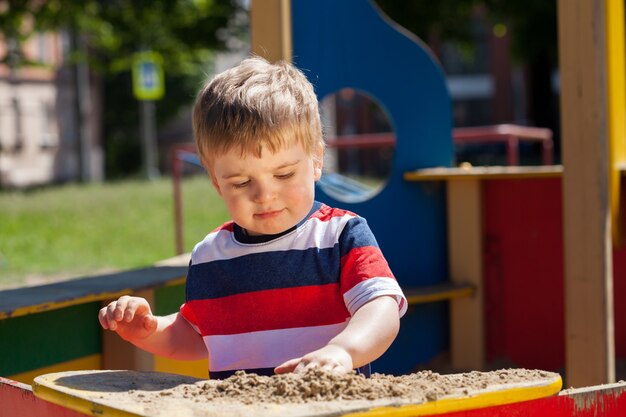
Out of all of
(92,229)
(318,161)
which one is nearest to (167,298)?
(318,161)

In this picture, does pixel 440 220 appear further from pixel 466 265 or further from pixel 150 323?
pixel 150 323

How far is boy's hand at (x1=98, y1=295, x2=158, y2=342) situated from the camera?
186 cm

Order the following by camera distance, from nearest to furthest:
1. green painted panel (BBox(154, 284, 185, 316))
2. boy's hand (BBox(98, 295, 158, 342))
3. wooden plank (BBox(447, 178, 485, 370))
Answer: boy's hand (BBox(98, 295, 158, 342))
green painted panel (BBox(154, 284, 185, 316))
wooden plank (BBox(447, 178, 485, 370))

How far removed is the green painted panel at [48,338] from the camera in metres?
2.68

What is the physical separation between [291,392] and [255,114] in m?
0.54

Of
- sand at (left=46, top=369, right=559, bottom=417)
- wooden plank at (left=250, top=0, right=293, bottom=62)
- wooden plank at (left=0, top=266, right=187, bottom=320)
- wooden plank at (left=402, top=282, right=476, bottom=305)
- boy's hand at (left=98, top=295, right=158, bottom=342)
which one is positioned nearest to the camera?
sand at (left=46, top=369, right=559, bottom=417)

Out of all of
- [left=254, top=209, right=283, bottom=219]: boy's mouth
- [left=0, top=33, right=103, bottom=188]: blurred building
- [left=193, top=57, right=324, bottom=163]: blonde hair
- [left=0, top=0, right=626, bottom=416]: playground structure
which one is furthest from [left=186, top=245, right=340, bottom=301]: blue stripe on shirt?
[left=0, top=33, right=103, bottom=188]: blurred building

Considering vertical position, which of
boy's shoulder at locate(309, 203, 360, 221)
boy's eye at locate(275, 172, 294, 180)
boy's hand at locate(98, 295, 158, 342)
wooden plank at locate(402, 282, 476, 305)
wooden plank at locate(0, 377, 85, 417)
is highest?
boy's eye at locate(275, 172, 294, 180)

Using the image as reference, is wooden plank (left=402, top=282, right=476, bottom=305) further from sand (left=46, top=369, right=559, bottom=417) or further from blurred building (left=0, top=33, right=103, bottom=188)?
blurred building (left=0, top=33, right=103, bottom=188)

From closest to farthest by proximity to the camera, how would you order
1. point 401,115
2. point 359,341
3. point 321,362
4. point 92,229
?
point 321,362 → point 359,341 → point 401,115 → point 92,229

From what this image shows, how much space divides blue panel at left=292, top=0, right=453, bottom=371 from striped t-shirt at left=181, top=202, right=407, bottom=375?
2277 millimetres

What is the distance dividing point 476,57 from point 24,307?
36108 millimetres

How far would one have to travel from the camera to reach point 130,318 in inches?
73.4

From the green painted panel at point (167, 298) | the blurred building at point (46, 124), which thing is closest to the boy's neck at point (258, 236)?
the green painted panel at point (167, 298)
